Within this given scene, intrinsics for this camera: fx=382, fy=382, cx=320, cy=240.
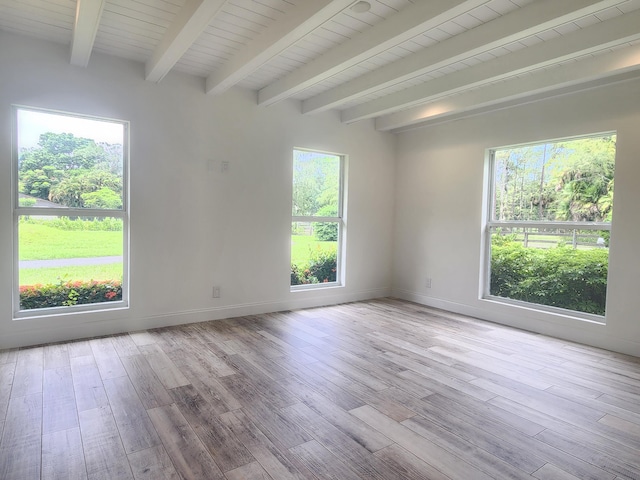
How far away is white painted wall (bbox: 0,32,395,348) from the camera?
333cm

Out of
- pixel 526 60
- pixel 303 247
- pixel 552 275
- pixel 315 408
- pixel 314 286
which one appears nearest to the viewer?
pixel 315 408

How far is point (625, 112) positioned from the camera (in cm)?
352

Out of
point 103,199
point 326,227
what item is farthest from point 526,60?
point 103,199

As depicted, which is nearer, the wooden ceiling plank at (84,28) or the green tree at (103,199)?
the wooden ceiling plank at (84,28)

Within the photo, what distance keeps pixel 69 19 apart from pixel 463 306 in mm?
4948

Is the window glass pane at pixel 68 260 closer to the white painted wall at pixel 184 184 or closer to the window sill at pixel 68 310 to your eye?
the window sill at pixel 68 310

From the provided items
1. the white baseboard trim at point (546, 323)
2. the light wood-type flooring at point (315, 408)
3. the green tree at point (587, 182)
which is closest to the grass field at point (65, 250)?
the light wood-type flooring at point (315, 408)

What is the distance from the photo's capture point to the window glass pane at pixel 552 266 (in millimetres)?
3850

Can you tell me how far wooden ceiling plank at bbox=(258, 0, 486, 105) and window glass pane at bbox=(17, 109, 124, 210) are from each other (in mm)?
1821

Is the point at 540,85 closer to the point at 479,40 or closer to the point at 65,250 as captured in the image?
the point at 479,40

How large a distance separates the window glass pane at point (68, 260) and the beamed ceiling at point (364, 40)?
150 centimetres

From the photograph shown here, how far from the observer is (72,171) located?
3578 millimetres

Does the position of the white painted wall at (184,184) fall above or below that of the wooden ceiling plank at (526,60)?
below

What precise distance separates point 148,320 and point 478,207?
13.1ft
